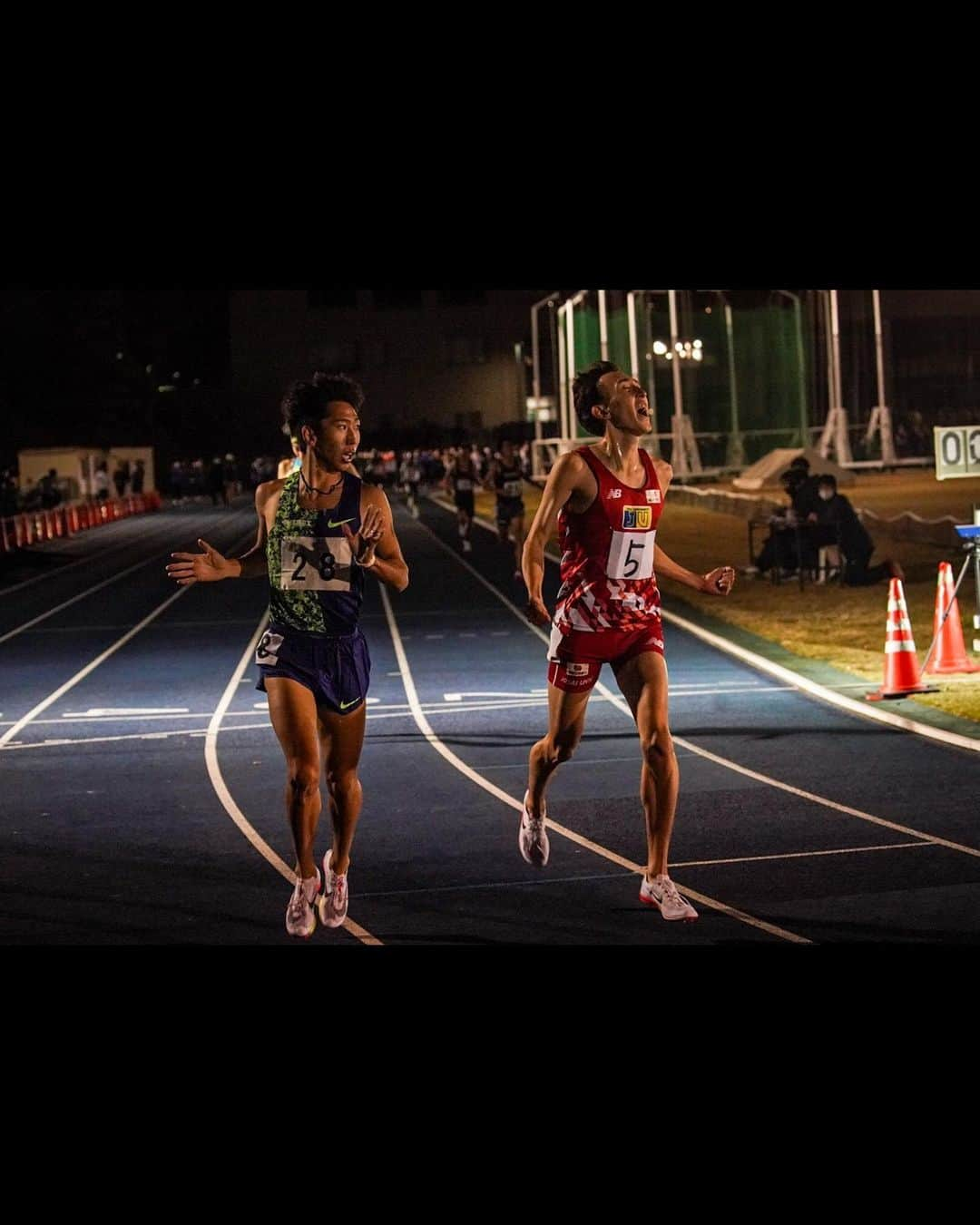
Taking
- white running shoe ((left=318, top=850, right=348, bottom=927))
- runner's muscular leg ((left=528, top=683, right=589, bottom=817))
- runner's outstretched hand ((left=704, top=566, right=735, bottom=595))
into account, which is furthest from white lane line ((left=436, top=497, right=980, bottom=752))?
white running shoe ((left=318, top=850, right=348, bottom=927))

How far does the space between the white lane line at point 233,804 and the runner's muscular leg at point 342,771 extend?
0.34 metres

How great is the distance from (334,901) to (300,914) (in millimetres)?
165

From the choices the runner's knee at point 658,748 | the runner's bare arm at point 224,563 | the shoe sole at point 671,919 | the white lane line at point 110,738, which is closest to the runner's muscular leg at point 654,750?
the runner's knee at point 658,748

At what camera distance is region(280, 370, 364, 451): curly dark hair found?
7.56 meters

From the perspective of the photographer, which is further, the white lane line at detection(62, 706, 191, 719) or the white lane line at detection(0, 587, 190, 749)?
the white lane line at detection(62, 706, 191, 719)

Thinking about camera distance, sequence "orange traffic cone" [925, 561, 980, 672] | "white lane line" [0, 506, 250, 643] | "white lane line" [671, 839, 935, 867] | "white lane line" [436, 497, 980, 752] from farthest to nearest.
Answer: "white lane line" [0, 506, 250, 643]
"orange traffic cone" [925, 561, 980, 672]
"white lane line" [436, 497, 980, 752]
"white lane line" [671, 839, 935, 867]

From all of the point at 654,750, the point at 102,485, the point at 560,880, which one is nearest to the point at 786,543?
the point at 560,880

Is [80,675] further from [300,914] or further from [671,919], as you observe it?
[671,919]

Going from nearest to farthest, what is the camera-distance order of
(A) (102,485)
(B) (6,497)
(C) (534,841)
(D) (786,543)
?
1. (C) (534,841)
2. (D) (786,543)
3. (B) (6,497)
4. (A) (102,485)

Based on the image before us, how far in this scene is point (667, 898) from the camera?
26.0 feet

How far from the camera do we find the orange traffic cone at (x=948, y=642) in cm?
1562

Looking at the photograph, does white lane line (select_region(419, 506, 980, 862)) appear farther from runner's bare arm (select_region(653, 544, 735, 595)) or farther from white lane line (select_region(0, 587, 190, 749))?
white lane line (select_region(0, 587, 190, 749))

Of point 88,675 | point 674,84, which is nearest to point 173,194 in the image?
point 674,84

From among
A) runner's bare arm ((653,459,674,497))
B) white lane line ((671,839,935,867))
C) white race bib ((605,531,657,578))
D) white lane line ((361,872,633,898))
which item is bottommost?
white lane line ((671,839,935,867))
